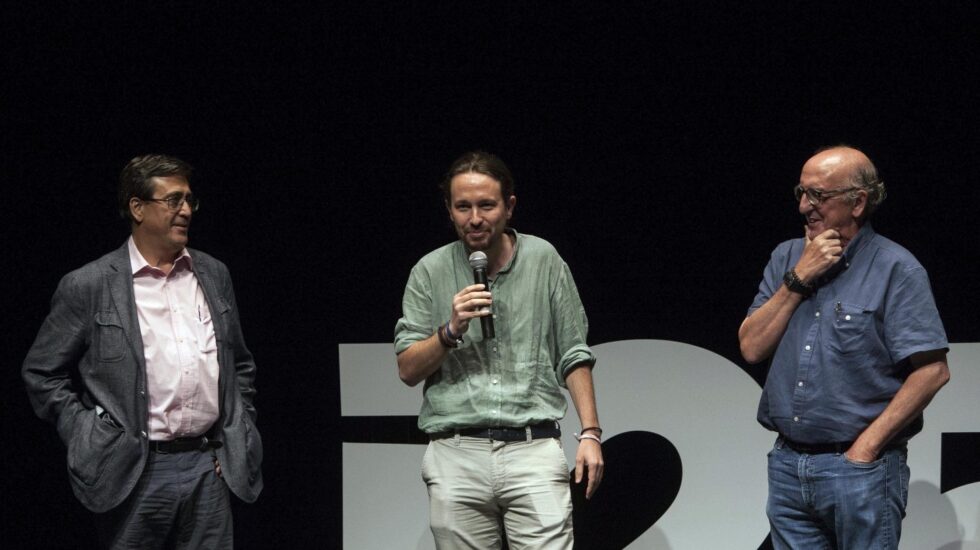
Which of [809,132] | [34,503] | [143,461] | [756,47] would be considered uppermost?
[756,47]

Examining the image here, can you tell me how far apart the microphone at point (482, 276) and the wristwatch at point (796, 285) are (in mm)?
819

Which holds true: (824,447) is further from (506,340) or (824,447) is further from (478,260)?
(478,260)

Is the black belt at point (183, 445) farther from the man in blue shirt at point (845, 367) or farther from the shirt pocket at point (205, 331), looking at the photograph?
the man in blue shirt at point (845, 367)

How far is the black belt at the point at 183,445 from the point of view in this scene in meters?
3.03

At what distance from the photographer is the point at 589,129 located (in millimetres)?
4070

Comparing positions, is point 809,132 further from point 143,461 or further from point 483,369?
point 143,461

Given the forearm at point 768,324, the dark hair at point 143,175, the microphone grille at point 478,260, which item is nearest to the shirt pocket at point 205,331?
the dark hair at point 143,175

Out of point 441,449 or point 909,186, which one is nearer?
point 441,449

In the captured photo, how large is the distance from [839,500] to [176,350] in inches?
74.2

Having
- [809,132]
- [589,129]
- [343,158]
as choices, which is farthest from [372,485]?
[809,132]

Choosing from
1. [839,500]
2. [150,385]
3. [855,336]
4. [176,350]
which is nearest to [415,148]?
[176,350]

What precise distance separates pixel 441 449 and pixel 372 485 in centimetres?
135

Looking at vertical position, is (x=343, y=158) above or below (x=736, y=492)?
above

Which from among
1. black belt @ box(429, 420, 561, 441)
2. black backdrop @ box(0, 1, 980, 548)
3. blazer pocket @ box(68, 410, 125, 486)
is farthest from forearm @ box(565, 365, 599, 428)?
blazer pocket @ box(68, 410, 125, 486)
